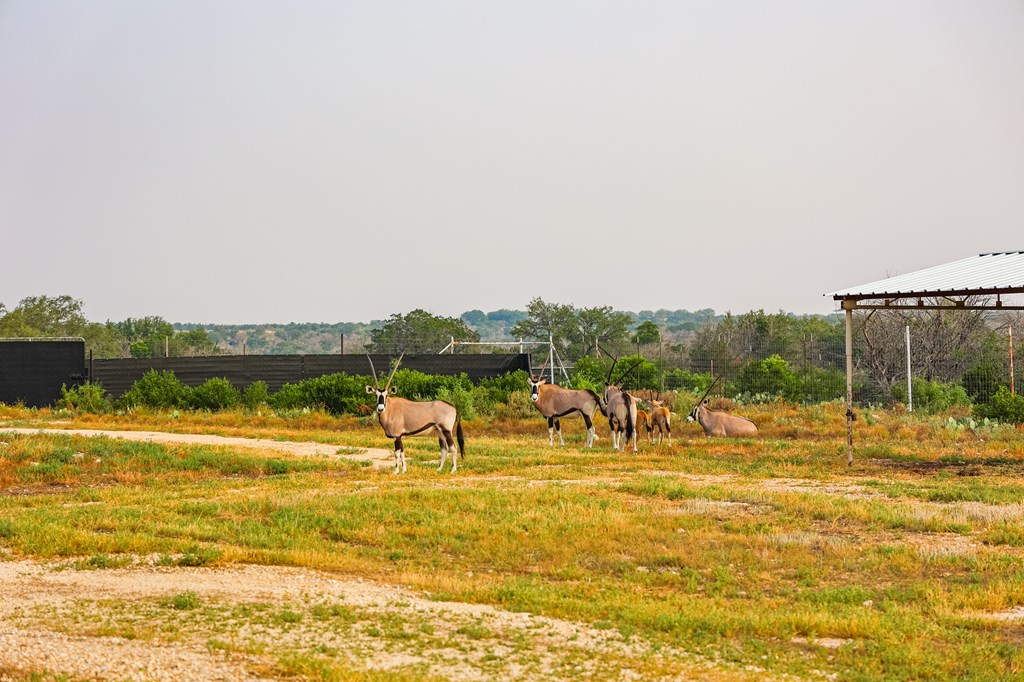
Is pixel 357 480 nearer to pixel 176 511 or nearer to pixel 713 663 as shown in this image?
pixel 176 511

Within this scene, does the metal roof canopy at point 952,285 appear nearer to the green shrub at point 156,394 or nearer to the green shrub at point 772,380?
the green shrub at point 772,380

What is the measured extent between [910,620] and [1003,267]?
51.2 feet

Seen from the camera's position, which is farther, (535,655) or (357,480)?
(357,480)

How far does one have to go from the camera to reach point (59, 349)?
38688 millimetres

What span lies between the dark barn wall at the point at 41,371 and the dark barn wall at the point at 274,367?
0.91 metres

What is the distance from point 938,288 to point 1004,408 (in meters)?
8.54

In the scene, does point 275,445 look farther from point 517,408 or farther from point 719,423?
point 719,423

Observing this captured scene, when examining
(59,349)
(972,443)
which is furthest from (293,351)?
(972,443)

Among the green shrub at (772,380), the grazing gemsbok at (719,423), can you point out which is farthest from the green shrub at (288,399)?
the green shrub at (772,380)

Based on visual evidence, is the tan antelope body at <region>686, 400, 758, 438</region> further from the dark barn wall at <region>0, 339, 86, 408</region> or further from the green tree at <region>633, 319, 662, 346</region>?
the green tree at <region>633, 319, 662, 346</region>

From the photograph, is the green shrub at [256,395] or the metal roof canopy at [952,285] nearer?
the metal roof canopy at [952,285]

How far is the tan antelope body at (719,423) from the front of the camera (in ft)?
87.8

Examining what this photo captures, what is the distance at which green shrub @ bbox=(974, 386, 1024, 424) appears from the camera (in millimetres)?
27919

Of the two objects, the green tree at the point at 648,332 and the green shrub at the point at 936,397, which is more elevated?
the green tree at the point at 648,332
